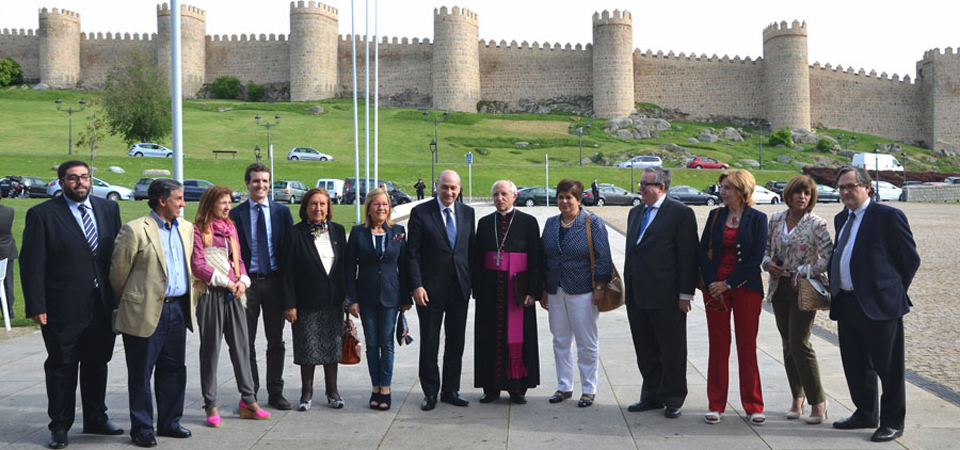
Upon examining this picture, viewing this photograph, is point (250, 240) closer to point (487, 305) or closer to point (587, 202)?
point (487, 305)

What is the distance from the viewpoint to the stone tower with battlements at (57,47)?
75.7 meters

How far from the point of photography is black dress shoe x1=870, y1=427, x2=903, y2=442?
4.73 meters

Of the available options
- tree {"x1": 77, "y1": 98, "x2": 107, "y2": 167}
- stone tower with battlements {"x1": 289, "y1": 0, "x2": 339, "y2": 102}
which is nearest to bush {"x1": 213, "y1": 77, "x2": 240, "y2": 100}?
stone tower with battlements {"x1": 289, "y1": 0, "x2": 339, "y2": 102}

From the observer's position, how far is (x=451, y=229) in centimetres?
584

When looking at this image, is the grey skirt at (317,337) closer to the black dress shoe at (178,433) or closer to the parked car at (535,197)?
the black dress shoe at (178,433)

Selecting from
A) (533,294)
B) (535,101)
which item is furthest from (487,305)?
(535,101)

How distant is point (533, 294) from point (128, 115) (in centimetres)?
5278

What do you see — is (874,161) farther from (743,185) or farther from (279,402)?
(279,402)

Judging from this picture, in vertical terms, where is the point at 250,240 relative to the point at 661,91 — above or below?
below

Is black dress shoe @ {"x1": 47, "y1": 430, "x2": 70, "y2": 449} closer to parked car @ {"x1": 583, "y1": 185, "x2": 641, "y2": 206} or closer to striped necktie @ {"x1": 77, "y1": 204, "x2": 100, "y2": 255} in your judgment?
striped necktie @ {"x1": 77, "y1": 204, "x2": 100, "y2": 255}

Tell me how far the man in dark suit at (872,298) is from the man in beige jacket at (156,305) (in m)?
4.00

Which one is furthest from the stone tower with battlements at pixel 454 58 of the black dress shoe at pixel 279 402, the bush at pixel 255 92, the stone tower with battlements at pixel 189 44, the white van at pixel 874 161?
the black dress shoe at pixel 279 402

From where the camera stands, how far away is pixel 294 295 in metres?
5.63

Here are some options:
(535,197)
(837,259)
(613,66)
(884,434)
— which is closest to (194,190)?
(535,197)
